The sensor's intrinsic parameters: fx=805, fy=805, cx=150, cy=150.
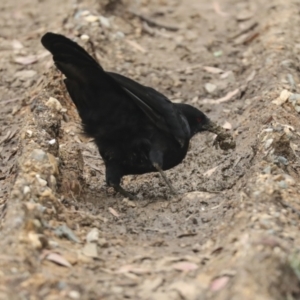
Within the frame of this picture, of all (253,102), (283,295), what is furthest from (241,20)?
(283,295)

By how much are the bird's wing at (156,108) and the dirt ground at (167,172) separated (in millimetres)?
465

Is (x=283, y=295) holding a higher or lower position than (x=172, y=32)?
higher

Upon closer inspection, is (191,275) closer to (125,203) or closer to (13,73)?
(125,203)

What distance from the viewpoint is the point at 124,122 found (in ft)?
19.1

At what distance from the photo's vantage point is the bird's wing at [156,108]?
18.6 feet

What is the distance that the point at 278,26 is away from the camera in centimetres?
909

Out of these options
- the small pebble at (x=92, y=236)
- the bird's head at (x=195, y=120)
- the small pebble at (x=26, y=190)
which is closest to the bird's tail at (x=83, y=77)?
the bird's head at (x=195, y=120)

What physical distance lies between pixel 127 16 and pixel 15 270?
6.21 m

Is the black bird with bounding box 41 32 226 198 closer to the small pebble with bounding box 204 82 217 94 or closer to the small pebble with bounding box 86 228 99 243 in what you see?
the small pebble with bounding box 86 228 99 243

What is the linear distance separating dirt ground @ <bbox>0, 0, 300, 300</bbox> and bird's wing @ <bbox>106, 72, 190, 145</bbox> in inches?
18.3

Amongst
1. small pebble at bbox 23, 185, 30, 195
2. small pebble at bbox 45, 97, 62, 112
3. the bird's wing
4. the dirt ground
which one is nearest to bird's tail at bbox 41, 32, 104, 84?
the bird's wing

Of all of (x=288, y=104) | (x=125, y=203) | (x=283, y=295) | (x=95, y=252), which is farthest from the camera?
(x=288, y=104)

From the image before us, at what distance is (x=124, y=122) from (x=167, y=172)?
951 millimetres

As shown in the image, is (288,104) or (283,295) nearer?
(283,295)
